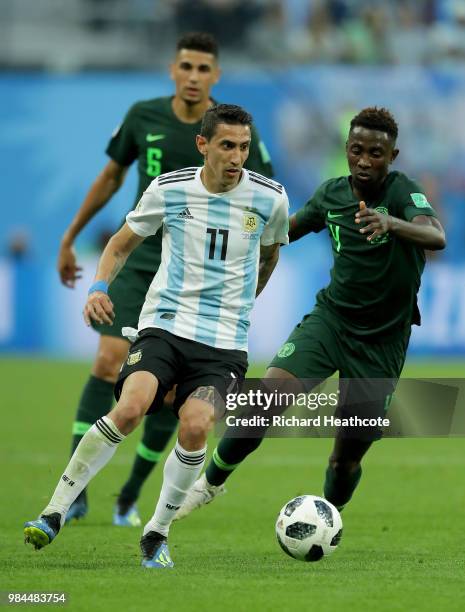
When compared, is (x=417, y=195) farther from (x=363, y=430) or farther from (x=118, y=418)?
(x=118, y=418)

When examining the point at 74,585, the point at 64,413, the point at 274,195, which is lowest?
the point at 64,413

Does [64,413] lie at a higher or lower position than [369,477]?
lower

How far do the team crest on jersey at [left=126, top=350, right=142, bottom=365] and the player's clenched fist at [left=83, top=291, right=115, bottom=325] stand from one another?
0.73 ft

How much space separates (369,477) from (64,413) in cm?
462

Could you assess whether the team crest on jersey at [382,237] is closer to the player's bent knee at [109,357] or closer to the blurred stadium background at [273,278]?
the blurred stadium background at [273,278]

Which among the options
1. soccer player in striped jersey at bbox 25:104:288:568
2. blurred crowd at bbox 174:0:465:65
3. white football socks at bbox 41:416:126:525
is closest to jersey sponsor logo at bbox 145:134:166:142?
soccer player in striped jersey at bbox 25:104:288:568

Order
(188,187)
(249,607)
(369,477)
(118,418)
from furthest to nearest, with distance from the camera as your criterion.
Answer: (369,477) → (188,187) → (118,418) → (249,607)

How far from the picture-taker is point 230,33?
23.5 m

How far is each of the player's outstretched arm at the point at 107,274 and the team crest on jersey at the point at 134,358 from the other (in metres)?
0.19

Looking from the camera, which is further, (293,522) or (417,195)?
(417,195)

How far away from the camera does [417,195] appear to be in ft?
20.8

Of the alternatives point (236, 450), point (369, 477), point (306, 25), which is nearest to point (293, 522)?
point (236, 450)

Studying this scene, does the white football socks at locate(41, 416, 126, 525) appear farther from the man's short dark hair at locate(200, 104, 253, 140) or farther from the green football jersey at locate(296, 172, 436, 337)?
the green football jersey at locate(296, 172, 436, 337)

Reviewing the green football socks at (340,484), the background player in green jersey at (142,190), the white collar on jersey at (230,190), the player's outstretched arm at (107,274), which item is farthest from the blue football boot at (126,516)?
the white collar on jersey at (230,190)
